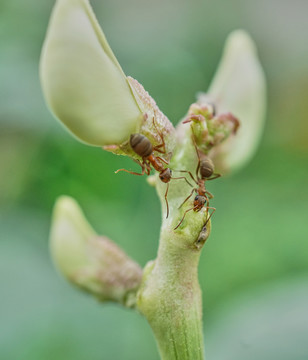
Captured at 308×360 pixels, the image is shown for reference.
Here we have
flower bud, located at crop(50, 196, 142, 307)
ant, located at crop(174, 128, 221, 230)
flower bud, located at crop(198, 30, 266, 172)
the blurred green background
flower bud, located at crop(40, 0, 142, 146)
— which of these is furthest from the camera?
the blurred green background

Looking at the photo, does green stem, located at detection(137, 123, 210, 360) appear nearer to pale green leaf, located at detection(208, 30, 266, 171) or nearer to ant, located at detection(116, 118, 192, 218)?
ant, located at detection(116, 118, 192, 218)

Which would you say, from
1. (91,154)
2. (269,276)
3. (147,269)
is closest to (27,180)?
(91,154)

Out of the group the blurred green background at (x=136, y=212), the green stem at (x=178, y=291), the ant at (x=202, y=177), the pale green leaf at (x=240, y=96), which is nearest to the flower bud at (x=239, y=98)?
the pale green leaf at (x=240, y=96)

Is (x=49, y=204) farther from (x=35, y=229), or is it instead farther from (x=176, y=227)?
(x=176, y=227)

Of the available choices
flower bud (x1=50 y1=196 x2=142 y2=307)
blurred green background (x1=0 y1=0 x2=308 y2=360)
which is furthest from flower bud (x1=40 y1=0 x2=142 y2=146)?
blurred green background (x1=0 y1=0 x2=308 y2=360)

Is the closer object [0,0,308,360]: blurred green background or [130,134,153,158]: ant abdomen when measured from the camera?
[130,134,153,158]: ant abdomen

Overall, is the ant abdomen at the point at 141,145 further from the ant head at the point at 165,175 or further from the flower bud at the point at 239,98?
the flower bud at the point at 239,98
